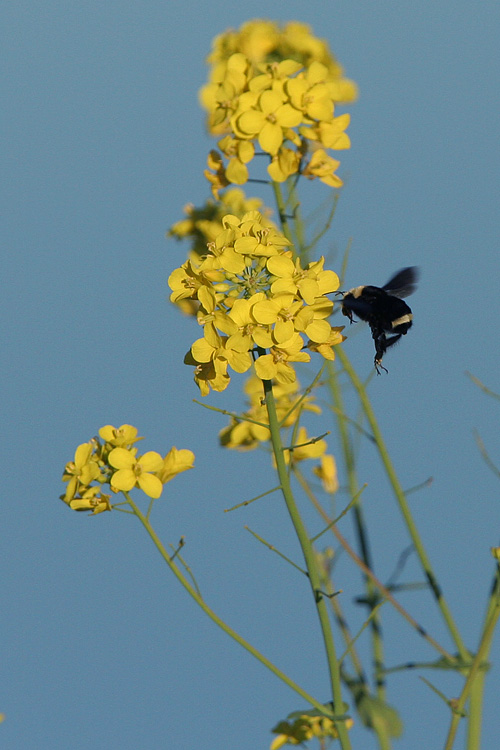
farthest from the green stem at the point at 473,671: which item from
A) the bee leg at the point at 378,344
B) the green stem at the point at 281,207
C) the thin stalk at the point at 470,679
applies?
the green stem at the point at 281,207

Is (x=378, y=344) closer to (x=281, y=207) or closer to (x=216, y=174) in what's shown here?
(x=281, y=207)

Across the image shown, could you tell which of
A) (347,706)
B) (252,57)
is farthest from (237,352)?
(252,57)

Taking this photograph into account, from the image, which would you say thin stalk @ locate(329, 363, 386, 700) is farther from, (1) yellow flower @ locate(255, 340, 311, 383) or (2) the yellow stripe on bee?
(1) yellow flower @ locate(255, 340, 311, 383)

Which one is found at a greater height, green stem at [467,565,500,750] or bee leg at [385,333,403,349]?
bee leg at [385,333,403,349]

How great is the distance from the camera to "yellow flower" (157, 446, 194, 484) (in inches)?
100

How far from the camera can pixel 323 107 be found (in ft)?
9.62

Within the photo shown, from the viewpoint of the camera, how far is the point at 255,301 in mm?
2076

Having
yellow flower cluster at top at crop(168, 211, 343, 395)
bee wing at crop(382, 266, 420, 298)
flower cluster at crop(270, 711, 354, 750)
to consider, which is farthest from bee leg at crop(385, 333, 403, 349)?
flower cluster at crop(270, 711, 354, 750)

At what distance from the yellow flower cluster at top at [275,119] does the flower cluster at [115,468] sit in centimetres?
114

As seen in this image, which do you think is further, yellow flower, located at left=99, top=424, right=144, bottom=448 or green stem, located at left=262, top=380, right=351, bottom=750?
yellow flower, located at left=99, top=424, right=144, bottom=448

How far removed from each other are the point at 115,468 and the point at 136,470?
2.7 inches

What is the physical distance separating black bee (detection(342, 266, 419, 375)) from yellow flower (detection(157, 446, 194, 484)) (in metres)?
0.71

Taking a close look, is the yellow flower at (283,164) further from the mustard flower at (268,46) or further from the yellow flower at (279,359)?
the yellow flower at (279,359)

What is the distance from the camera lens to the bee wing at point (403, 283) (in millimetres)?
2889
